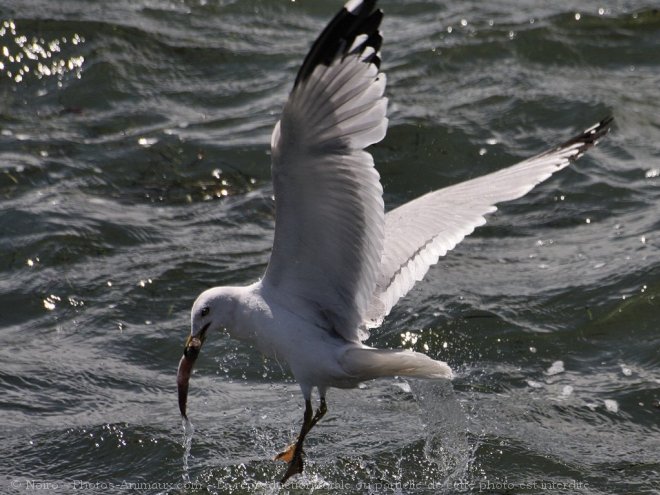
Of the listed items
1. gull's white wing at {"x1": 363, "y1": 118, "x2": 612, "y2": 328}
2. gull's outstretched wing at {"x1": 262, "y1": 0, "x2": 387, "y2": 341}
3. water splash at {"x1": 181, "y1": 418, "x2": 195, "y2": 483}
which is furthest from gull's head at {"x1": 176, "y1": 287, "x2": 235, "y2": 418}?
gull's white wing at {"x1": 363, "y1": 118, "x2": 612, "y2": 328}

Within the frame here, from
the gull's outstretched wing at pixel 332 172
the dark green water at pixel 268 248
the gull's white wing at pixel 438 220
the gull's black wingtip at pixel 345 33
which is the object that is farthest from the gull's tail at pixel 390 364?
the gull's black wingtip at pixel 345 33

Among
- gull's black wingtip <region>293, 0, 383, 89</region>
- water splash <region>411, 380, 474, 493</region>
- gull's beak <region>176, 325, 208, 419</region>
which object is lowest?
water splash <region>411, 380, 474, 493</region>

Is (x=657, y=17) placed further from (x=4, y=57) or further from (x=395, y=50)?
(x=4, y=57)

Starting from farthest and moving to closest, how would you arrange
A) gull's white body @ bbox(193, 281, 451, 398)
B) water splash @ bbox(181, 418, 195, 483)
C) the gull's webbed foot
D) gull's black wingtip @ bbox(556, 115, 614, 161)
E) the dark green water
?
gull's black wingtip @ bbox(556, 115, 614, 161) → the dark green water → water splash @ bbox(181, 418, 195, 483) → the gull's webbed foot → gull's white body @ bbox(193, 281, 451, 398)

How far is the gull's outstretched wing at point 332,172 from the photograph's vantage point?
432cm

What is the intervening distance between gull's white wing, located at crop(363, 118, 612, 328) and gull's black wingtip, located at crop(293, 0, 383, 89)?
1447 mm

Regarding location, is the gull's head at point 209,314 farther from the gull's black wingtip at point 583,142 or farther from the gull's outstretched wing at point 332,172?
the gull's black wingtip at point 583,142

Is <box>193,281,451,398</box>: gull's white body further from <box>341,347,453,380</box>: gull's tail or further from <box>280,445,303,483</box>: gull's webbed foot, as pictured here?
<box>280,445,303,483</box>: gull's webbed foot

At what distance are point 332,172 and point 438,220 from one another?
52.3 inches

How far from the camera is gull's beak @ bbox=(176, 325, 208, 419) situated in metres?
5.08

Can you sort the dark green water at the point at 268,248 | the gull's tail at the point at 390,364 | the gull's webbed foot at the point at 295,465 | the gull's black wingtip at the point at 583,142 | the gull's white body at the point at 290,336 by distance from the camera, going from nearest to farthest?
1. the gull's tail at the point at 390,364
2. the gull's white body at the point at 290,336
3. the gull's webbed foot at the point at 295,465
4. the dark green water at the point at 268,248
5. the gull's black wingtip at the point at 583,142

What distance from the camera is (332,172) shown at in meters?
4.50

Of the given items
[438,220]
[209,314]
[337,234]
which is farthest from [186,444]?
[438,220]

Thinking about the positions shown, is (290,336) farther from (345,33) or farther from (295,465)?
(345,33)
